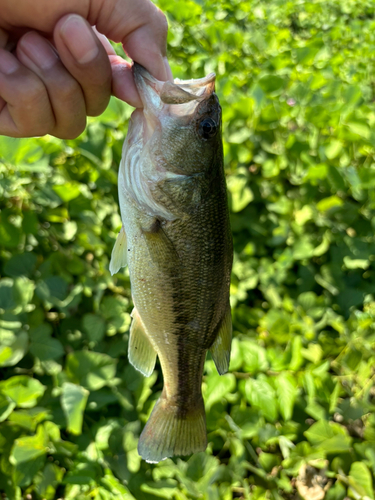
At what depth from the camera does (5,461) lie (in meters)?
1.53

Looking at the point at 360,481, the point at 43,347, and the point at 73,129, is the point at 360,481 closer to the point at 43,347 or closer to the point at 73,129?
the point at 43,347

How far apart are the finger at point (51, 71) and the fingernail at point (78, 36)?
96 mm

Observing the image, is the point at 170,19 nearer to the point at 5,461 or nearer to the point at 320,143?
the point at 320,143

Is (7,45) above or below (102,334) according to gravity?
above

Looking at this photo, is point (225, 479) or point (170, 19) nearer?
point (225, 479)

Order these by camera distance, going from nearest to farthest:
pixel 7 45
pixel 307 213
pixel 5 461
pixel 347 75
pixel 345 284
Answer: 1. pixel 7 45
2. pixel 5 461
3. pixel 307 213
4. pixel 345 284
5. pixel 347 75

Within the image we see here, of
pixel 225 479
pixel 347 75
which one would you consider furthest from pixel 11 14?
pixel 347 75

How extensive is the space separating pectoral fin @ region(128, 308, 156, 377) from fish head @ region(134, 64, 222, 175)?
1.64ft

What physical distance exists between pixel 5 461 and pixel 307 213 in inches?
74.6

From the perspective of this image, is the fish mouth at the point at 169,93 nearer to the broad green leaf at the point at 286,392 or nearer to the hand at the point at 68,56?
the hand at the point at 68,56

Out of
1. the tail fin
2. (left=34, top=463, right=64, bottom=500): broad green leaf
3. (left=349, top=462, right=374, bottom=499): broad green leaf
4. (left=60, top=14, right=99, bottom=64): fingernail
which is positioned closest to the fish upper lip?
(left=60, top=14, right=99, bottom=64): fingernail

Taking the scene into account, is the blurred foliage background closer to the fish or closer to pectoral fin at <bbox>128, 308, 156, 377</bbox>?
pectoral fin at <bbox>128, 308, 156, 377</bbox>

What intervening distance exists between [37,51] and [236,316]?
1663 millimetres

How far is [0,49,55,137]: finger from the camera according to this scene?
3.47 ft
